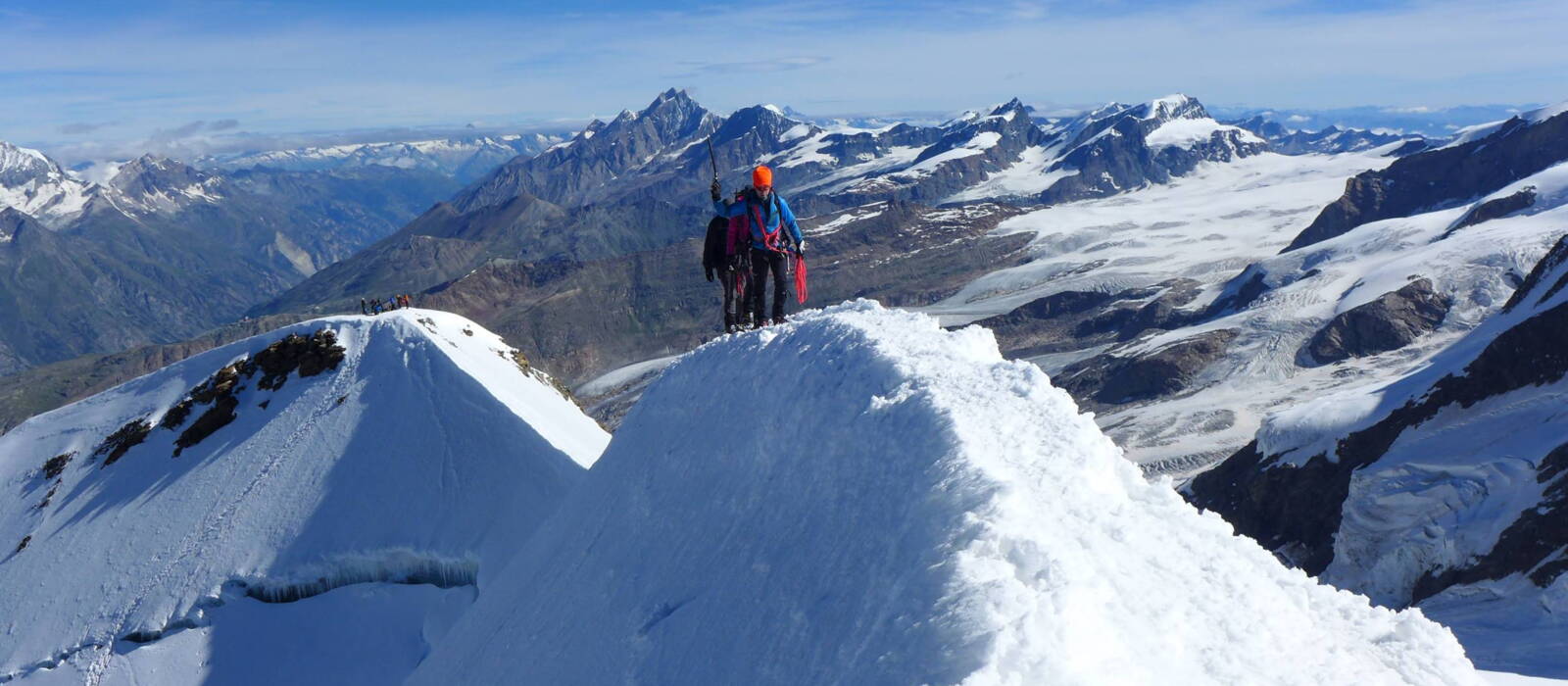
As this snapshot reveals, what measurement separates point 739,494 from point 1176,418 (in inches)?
5258

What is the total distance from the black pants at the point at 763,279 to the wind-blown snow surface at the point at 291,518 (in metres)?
9.92

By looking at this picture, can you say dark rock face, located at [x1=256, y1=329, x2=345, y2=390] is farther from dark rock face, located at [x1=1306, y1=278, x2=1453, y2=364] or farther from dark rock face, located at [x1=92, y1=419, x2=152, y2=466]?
dark rock face, located at [x1=1306, y1=278, x2=1453, y2=364]

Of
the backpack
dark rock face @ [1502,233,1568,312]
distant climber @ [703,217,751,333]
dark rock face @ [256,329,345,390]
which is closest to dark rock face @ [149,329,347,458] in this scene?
dark rock face @ [256,329,345,390]

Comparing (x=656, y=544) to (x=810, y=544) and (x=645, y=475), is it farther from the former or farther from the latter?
(x=810, y=544)

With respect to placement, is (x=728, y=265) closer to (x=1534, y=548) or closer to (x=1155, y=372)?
(x=1534, y=548)

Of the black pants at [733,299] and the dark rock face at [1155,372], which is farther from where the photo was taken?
the dark rock face at [1155,372]

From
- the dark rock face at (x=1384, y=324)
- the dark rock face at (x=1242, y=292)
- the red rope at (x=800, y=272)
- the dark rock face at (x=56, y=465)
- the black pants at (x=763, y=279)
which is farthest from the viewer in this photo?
the dark rock face at (x=1242, y=292)

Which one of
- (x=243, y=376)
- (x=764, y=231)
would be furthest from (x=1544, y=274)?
(x=243, y=376)

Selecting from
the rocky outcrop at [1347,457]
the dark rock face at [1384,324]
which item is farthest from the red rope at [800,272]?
the dark rock face at [1384,324]

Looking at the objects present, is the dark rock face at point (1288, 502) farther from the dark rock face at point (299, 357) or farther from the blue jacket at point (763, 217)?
the dark rock face at point (299, 357)

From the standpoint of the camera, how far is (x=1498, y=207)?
164 meters

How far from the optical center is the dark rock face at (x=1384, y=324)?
14088 cm

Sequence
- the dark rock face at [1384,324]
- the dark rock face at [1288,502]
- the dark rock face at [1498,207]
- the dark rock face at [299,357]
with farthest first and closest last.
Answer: the dark rock face at [1498,207]
the dark rock face at [1384,324]
the dark rock face at [1288,502]
the dark rock face at [299,357]

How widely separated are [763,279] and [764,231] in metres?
1.52
